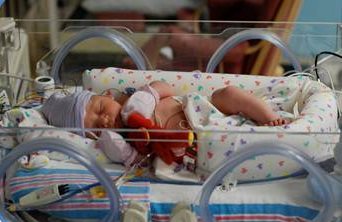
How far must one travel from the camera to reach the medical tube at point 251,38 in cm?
178

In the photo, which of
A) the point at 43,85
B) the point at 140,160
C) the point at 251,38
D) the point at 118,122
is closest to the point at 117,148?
the point at 140,160

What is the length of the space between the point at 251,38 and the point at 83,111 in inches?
22.4

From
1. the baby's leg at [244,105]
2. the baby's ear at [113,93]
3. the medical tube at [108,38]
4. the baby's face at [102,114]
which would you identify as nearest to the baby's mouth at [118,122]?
the baby's face at [102,114]

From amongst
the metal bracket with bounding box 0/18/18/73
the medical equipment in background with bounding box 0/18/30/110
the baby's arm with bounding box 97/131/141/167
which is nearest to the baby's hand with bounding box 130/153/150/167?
the baby's arm with bounding box 97/131/141/167

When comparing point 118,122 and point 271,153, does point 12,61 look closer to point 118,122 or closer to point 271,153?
point 118,122

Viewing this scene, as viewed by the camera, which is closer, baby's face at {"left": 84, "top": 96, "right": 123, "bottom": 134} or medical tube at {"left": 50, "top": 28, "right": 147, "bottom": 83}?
baby's face at {"left": 84, "top": 96, "right": 123, "bottom": 134}

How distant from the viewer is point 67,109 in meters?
1.47

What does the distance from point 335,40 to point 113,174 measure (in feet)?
2.73

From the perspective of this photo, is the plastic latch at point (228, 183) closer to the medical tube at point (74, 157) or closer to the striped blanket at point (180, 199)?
the striped blanket at point (180, 199)

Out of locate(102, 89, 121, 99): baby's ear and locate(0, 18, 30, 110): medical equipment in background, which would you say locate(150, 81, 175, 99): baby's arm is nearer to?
locate(102, 89, 121, 99): baby's ear

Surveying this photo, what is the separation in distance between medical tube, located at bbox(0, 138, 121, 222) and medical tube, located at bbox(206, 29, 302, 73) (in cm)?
67

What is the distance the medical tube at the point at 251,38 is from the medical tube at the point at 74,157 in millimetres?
672

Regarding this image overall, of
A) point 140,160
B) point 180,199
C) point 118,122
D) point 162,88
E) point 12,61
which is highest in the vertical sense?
point 12,61

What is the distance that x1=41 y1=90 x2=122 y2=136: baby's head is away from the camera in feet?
4.83
